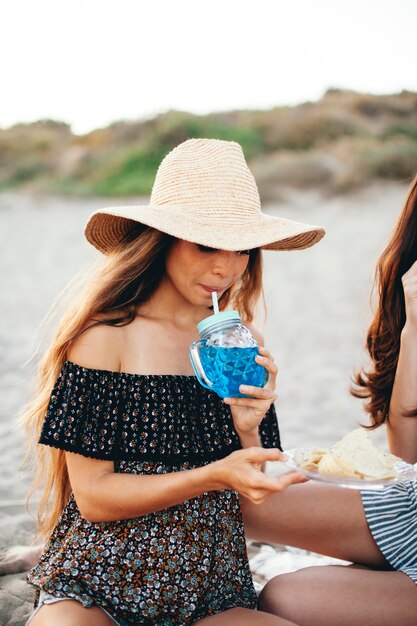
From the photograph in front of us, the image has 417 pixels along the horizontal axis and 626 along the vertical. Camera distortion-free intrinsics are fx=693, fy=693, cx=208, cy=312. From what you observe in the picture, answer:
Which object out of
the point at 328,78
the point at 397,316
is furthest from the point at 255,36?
the point at 397,316

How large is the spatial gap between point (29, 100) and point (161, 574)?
2187 centimetres

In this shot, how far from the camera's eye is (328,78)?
828 inches

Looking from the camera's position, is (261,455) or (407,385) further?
(407,385)

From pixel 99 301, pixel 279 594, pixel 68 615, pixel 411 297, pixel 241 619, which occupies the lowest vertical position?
A: pixel 279 594

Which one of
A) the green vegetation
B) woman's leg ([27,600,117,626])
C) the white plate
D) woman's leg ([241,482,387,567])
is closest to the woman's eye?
the white plate

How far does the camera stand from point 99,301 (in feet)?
7.43

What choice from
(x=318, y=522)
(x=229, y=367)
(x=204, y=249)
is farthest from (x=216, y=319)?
(x=318, y=522)

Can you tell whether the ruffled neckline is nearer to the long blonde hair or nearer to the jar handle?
the long blonde hair

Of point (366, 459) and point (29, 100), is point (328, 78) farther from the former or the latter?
point (366, 459)

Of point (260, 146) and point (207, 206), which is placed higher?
point (207, 206)

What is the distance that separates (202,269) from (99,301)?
0.36 m

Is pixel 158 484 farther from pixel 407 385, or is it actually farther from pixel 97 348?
pixel 407 385

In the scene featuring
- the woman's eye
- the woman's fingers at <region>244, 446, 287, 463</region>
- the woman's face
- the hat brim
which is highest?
the hat brim

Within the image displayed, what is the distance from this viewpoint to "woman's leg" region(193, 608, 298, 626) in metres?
2.01
